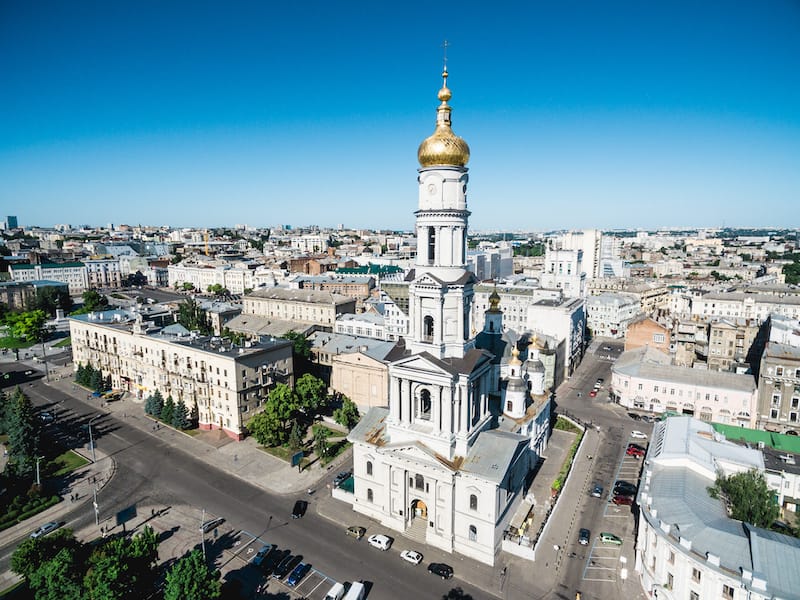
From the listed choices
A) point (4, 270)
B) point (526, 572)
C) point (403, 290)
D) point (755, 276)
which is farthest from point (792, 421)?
point (4, 270)

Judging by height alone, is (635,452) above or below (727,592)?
below

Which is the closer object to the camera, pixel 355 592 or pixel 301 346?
pixel 355 592

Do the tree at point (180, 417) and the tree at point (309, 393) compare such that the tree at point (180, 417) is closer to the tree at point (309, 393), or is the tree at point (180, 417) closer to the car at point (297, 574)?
the tree at point (309, 393)

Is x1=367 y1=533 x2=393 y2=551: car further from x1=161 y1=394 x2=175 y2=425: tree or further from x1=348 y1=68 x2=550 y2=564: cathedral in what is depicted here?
x1=161 y1=394 x2=175 y2=425: tree

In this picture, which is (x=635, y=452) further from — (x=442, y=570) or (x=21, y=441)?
(x=21, y=441)

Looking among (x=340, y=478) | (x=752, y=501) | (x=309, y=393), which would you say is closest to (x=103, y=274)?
(x=309, y=393)

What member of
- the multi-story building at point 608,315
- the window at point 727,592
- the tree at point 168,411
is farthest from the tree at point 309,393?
the multi-story building at point 608,315

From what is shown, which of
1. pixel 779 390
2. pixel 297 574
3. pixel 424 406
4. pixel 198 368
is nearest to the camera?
pixel 297 574
